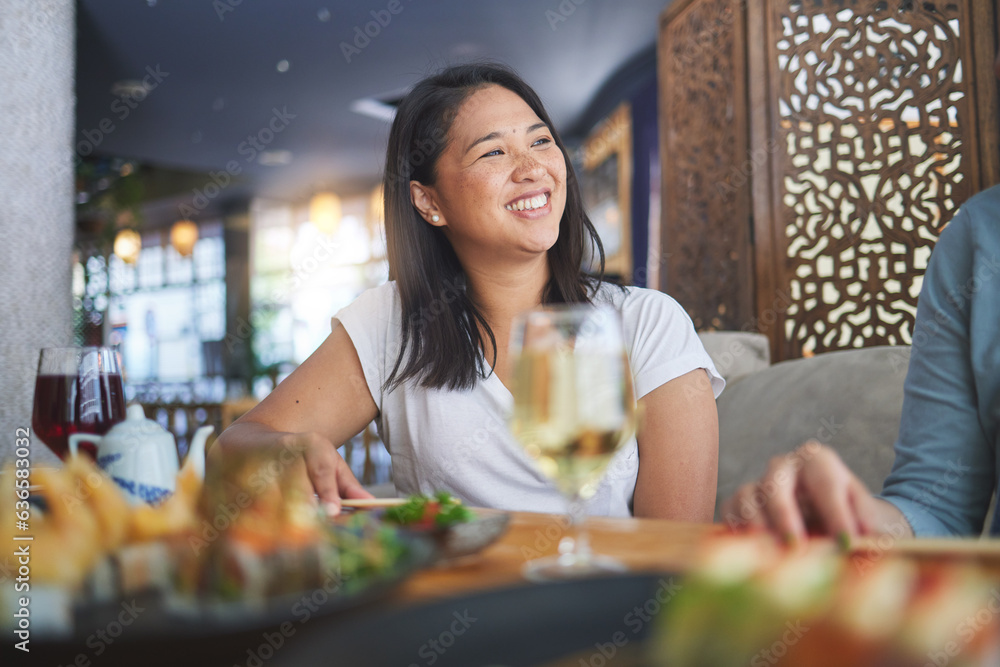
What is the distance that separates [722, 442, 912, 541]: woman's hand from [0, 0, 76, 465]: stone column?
2.49 metres

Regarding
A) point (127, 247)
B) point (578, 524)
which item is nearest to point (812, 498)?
point (578, 524)

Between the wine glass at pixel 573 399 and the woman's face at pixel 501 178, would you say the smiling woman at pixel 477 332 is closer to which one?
the woman's face at pixel 501 178

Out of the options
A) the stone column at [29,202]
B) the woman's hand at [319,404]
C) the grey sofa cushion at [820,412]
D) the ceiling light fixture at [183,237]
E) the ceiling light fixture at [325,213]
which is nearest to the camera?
the woman's hand at [319,404]

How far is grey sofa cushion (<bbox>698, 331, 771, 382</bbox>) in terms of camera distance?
2289 millimetres

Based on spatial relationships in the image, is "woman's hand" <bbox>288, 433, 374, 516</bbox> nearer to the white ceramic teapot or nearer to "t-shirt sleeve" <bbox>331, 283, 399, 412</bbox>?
the white ceramic teapot

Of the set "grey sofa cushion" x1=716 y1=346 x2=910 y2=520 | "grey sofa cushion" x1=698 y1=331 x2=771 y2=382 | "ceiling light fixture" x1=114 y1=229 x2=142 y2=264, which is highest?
"ceiling light fixture" x1=114 y1=229 x2=142 y2=264

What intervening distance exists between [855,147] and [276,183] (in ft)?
28.6

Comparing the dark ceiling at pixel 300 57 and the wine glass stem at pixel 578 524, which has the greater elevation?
the dark ceiling at pixel 300 57

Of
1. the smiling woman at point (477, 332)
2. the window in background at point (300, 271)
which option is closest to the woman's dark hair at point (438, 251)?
the smiling woman at point (477, 332)

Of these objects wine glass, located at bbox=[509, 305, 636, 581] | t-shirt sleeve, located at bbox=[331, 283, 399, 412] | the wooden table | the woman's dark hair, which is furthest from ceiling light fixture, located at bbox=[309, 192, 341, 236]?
wine glass, located at bbox=[509, 305, 636, 581]

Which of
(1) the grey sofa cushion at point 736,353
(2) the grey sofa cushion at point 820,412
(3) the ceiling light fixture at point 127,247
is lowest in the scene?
(2) the grey sofa cushion at point 820,412

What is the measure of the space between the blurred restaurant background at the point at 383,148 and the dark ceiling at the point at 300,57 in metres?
0.03

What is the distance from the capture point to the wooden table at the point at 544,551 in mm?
544

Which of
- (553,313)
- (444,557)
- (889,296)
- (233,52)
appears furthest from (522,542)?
(233,52)
